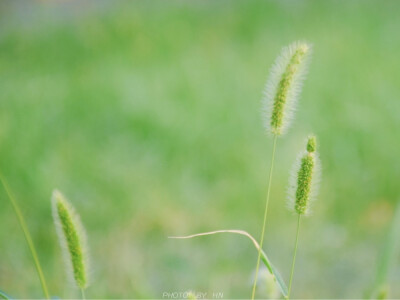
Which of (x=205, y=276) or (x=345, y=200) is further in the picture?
(x=345, y=200)

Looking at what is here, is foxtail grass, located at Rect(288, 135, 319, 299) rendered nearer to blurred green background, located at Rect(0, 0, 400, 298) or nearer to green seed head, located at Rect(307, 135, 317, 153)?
green seed head, located at Rect(307, 135, 317, 153)

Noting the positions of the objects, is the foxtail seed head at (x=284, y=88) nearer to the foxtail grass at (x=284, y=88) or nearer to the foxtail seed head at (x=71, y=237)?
the foxtail grass at (x=284, y=88)

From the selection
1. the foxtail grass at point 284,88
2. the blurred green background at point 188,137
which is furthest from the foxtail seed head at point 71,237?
the blurred green background at point 188,137

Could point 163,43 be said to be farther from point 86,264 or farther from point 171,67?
point 86,264

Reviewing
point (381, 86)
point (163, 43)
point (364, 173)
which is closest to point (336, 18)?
point (381, 86)

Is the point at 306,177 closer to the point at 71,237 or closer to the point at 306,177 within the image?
the point at 306,177

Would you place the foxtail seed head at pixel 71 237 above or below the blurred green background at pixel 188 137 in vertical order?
above
